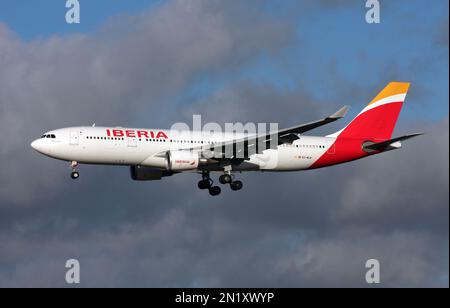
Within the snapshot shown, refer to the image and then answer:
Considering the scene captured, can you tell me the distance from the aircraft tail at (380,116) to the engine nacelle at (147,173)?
13.7 metres

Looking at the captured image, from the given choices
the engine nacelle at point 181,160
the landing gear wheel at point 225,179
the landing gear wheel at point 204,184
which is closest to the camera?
the engine nacelle at point 181,160

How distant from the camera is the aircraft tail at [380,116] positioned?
228ft

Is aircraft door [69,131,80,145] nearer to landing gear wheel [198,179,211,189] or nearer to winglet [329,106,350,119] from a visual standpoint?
landing gear wheel [198,179,211,189]

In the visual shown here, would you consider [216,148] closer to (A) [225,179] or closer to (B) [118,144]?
(A) [225,179]

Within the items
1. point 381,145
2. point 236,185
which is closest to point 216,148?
point 236,185

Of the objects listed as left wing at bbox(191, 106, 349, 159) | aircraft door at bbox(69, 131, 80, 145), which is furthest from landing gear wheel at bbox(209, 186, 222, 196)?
aircraft door at bbox(69, 131, 80, 145)

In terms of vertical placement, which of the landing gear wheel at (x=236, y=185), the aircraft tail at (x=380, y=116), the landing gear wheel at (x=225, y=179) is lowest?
the landing gear wheel at (x=236, y=185)

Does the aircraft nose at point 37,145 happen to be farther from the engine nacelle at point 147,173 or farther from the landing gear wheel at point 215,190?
the landing gear wheel at point 215,190

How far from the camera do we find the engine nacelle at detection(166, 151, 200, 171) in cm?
6112

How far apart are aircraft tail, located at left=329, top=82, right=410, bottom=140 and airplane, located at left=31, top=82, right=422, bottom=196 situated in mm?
79

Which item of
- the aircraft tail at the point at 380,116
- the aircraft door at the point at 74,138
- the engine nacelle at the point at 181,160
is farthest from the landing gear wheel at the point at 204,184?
the aircraft door at the point at 74,138

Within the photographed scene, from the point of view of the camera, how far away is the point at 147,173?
219ft

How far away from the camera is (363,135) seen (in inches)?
2726
